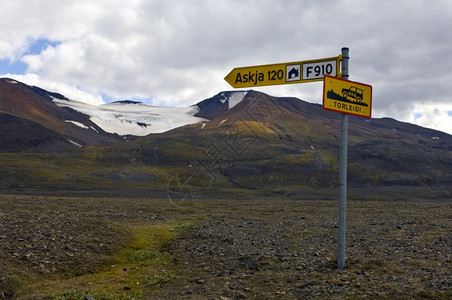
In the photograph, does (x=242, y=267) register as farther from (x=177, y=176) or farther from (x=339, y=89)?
Result: (x=177, y=176)

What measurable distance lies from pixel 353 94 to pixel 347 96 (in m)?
0.23

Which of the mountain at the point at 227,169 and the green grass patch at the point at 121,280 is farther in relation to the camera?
the mountain at the point at 227,169

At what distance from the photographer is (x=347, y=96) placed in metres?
11.0

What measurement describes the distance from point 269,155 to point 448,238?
11687cm

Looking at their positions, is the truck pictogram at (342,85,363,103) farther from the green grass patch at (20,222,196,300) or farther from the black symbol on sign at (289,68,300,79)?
the green grass patch at (20,222,196,300)

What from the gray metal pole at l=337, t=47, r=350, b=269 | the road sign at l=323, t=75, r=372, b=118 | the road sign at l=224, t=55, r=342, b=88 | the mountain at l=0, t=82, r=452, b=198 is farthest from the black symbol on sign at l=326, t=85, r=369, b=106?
the mountain at l=0, t=82, r=452, b=198

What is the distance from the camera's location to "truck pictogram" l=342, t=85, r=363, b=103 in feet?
36.0

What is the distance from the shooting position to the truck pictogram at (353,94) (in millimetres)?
10970

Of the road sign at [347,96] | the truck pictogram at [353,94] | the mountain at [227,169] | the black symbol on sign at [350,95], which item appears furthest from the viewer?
the mountain at [227,169]

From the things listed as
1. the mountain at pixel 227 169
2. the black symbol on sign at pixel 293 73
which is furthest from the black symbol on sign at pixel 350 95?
the mountain at pixel 227 169

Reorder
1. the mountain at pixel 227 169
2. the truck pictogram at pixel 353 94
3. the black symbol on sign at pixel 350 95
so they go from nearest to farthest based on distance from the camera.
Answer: the black symbol on sign at pixel 350 95
the truck pictogram at pixel 353 94
the mountain at pixel 227 169

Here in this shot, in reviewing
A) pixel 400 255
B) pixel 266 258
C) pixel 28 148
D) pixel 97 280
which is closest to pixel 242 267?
pixel 266 258

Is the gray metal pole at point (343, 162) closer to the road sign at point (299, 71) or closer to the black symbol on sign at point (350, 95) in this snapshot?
the road sign at point (299, 71)

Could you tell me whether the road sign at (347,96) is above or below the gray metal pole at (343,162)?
above
